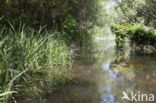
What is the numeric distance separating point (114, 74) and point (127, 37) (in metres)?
6.48

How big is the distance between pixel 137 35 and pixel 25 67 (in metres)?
8.33

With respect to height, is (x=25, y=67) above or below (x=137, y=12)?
below

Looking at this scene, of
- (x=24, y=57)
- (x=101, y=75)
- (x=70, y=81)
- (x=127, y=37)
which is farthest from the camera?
(x=127, y=37)

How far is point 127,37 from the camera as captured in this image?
11375 mm

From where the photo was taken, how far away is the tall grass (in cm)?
263

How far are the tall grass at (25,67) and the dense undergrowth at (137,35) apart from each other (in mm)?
6333

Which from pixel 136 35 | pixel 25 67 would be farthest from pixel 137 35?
pixel 25 67

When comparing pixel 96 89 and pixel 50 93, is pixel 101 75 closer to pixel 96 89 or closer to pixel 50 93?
pixel 96 89

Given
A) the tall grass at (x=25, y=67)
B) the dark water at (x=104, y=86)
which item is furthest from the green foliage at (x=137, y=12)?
the tall grass at (x=25, y=67)

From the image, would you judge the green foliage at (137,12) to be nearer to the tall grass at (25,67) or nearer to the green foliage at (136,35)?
the green foliage at (136,35)

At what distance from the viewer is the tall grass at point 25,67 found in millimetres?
2631

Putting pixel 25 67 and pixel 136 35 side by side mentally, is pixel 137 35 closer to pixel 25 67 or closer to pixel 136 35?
pixel 136 35

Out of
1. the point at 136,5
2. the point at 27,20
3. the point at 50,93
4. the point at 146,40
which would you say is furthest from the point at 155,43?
the point at 50,93

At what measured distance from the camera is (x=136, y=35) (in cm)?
1072
